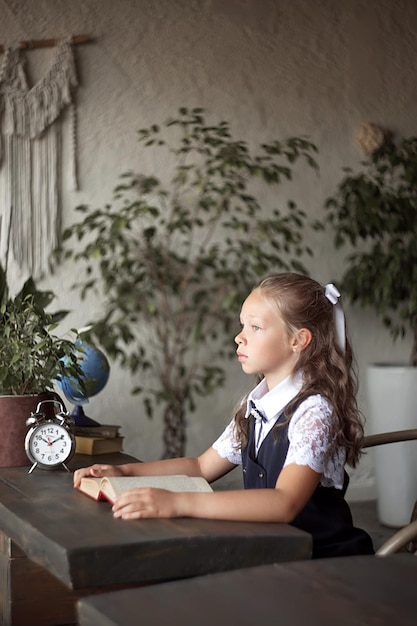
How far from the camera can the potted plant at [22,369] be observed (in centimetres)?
221

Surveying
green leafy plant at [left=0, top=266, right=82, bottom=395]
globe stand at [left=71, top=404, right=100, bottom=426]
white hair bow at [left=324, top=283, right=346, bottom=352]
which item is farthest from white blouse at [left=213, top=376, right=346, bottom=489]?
globe stand at [left=71, top=404, right=100, bottom=426]

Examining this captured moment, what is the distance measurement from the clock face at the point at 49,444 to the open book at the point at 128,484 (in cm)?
30

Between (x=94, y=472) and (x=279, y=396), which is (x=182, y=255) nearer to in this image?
(x=279, y=396)

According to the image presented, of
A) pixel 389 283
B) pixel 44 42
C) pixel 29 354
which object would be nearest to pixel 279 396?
pixel 29 354

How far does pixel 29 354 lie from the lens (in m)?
2.22

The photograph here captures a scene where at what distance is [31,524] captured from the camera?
157cm

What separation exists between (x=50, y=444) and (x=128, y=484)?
45 cm

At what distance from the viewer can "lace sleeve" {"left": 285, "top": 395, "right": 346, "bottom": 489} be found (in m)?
1.80

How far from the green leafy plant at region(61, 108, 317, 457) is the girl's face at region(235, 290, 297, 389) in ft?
6.31

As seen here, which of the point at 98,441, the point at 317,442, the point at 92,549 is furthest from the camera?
the point at 98,441

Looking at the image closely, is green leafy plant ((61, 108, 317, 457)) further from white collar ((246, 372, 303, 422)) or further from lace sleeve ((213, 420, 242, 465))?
white collar ((246, 372, 303, 422))

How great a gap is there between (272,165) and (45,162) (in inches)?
38.6

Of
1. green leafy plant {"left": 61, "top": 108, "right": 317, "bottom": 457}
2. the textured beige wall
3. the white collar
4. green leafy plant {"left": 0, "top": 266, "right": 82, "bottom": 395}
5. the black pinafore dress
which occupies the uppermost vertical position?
the textured beige wall

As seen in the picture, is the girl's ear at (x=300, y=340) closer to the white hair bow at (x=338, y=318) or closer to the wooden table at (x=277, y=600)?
the white hair bow at (x=338, y=318)
